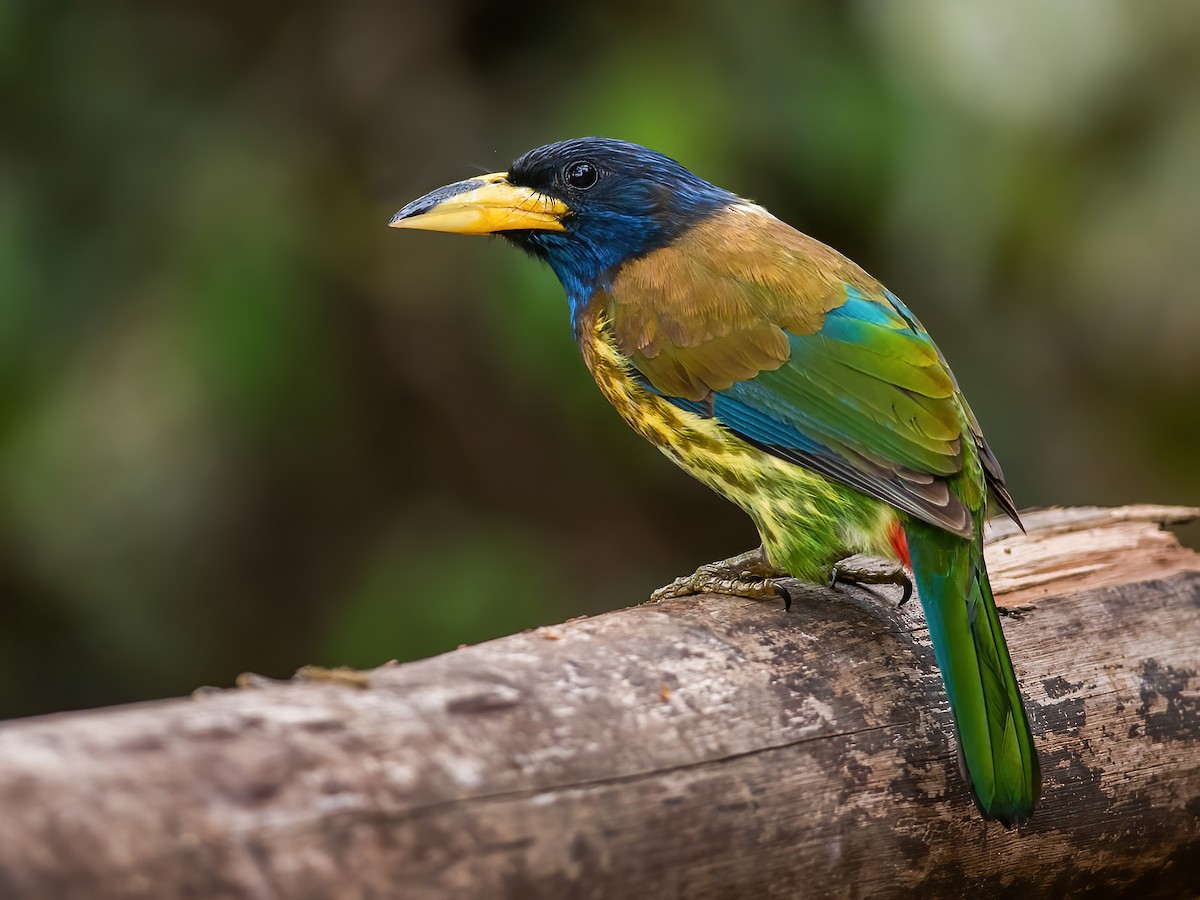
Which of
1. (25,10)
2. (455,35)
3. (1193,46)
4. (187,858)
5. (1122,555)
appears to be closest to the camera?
(187,858)

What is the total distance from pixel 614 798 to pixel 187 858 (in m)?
0.55

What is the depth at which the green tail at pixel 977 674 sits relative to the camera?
2.13m

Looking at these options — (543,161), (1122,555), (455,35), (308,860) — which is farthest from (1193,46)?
(308,860)

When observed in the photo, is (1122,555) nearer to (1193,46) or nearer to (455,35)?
(1193,46)

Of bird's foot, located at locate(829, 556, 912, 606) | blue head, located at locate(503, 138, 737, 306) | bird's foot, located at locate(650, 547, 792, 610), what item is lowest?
bird's foot, located at locate(829, 556, 912, 606)

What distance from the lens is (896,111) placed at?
3.88m

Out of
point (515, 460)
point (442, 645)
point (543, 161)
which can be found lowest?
point (442, 645)

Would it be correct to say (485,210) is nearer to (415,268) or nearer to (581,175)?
(581,175)

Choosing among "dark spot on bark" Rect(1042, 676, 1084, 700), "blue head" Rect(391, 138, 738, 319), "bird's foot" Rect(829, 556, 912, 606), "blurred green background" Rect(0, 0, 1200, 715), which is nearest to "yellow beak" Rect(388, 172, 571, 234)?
"blue head" Rect(391, 138, 738, 319)

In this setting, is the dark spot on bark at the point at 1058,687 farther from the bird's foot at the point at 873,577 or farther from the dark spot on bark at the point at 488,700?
the dark spot on bark at the point at 488,700

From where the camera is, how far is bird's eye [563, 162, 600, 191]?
10.5 ft

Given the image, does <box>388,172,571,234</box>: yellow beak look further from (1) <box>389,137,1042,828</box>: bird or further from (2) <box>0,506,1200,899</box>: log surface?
(2) <box>0,506,1200,899</box>: log surface

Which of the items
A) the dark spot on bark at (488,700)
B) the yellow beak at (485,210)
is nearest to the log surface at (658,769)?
the dark spot on bark at (488,700)

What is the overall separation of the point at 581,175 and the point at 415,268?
Result: 1535 millimetres
